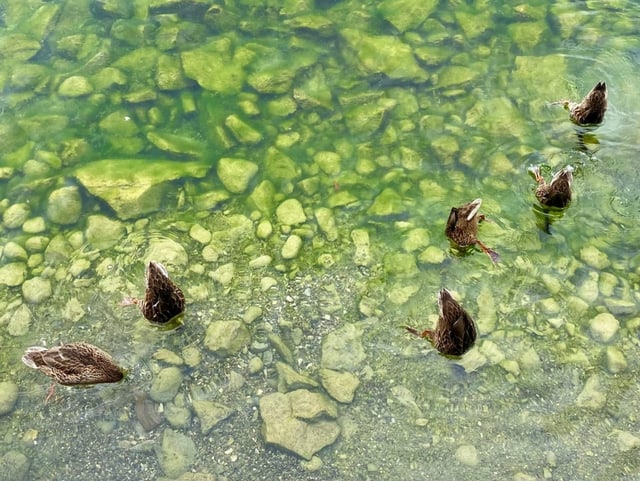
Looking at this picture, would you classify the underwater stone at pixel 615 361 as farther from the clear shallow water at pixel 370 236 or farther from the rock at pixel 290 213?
the rock at pixel 290 213

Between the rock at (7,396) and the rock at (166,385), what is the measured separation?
1.42 m

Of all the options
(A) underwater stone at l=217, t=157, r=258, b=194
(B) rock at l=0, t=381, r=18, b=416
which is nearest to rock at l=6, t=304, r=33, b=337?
(B) rock at l=0, t=381, r=18, b=416

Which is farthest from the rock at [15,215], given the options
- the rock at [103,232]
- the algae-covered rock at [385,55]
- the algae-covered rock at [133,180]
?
the algae-covered rock at [385,55]

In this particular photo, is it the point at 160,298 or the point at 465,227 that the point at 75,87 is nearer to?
the point at 160,298

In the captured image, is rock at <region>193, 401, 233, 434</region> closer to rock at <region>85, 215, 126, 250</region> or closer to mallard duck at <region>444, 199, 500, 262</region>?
rock at <region>85, 215, 126, 250</region>

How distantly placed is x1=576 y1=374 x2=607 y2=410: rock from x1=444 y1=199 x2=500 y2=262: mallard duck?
5.07 ft

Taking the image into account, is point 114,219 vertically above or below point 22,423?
above

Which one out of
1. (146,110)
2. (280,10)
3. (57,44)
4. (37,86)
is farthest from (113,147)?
(280,10)

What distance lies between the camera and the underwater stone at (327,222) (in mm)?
6523

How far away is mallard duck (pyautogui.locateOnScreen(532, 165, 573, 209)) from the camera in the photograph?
19.8 feet

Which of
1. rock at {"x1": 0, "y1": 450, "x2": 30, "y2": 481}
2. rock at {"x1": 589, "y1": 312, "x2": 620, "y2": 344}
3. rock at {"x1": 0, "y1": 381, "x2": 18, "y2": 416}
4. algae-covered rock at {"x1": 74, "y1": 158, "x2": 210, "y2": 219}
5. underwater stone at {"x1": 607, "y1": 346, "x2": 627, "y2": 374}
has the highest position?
algae-covered rock at {"x1": 74, "y1": 158, "x2": 210, "y2": 219}

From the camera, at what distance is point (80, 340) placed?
19.2ft

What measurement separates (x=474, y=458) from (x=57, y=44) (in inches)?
329

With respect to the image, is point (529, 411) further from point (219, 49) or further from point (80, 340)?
point (219, 49)
